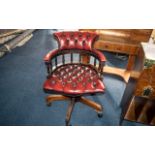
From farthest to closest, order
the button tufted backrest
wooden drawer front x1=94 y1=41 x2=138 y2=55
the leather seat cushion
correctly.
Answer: wooden drawer front x1=94 y1=41 x2=138 y2=55, the button tufted backrest, the leather seat cushion

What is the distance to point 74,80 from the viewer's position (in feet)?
5.26

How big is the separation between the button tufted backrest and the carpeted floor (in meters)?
0.77

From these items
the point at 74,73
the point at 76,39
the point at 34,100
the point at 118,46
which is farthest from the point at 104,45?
the point at 34,100

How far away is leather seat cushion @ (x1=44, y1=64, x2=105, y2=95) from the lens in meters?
1.48

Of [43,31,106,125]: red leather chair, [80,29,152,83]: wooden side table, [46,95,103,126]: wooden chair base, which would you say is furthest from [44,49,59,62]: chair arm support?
[80,29,152,83]: wooden side table

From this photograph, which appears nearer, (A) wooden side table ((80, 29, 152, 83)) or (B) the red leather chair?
(B) the red leather chair

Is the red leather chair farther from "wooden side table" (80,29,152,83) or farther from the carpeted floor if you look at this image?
"wooden side table" (80,29,152,83)

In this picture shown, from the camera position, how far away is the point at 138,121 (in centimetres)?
167

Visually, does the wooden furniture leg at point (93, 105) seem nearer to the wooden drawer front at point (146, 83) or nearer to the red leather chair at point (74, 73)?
the red leather chair at point (74, 73)

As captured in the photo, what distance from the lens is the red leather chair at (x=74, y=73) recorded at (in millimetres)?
1492

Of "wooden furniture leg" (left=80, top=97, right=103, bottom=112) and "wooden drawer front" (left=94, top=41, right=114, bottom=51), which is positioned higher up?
"wooden drawer front" (left=94, top=41, right=114, bottom=51)
